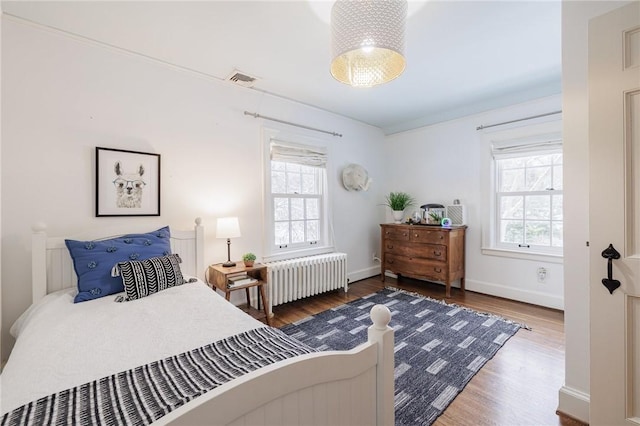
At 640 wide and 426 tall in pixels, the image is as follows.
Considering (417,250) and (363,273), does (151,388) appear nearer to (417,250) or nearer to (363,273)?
(417,250)

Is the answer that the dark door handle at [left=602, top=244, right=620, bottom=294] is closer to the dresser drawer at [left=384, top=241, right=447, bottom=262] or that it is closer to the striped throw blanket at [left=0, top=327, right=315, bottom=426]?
the striped throw blanket at [left=0, top=327, right=315, bottom=426]

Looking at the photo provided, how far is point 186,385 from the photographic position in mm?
878

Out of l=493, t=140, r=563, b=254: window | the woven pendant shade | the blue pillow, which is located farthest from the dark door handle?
the blue pillow

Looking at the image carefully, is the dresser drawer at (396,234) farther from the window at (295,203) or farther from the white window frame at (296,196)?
the window at (295,203)

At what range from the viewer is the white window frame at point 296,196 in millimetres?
3141

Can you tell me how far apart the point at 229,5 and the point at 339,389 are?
2240 mm

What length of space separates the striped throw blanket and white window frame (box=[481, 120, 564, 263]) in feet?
10.7

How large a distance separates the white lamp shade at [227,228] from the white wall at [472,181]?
2.90 m

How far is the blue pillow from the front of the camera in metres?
1.74

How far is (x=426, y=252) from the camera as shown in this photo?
355 centimetres

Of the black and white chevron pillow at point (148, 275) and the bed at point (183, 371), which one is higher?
the black and white chevron pillow at point (148, 275)

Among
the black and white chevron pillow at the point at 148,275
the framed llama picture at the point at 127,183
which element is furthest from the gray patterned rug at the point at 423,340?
the framed llama picture at the point at 127,183

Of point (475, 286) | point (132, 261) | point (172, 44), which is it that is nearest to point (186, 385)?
point (132, 261)

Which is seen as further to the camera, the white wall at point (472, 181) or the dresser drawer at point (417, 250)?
the dresser drawer at point (417, 250)
